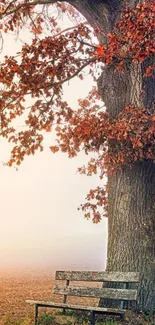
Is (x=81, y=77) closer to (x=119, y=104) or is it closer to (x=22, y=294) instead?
(x=119, y=104)

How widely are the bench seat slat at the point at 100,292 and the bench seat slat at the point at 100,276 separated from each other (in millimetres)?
236

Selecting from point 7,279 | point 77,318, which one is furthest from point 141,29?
point 7,279

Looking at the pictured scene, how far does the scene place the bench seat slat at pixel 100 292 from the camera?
29.5ft

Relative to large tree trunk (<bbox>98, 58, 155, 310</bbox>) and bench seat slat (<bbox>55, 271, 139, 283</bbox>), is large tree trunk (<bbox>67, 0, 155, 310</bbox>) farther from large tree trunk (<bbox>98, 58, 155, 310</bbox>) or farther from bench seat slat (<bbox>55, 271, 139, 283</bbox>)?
bench seat slat (<bbox>55, 271, 139, 283</bbox>)

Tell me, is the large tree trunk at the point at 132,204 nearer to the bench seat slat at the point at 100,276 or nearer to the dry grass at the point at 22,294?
the bench seat slat at the point at 100,276

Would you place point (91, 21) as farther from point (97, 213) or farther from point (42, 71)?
point (97, 213)

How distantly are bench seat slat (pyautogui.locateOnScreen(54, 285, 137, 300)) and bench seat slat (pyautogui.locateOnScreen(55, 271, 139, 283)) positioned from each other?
24 cm

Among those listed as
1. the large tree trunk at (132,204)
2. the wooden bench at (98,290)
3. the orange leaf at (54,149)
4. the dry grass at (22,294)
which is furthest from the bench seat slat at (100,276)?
the orange leaf at (54,149)

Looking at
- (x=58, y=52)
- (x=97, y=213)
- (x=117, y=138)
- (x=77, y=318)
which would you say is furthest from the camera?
(x=97, y=213)

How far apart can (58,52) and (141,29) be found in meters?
2.05

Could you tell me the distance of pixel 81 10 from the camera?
1271cm

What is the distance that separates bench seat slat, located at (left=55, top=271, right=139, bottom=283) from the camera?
9195 millimetres

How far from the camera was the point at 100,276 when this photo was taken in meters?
9.63

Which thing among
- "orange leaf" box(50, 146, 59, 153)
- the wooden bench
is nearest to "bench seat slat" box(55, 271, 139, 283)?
the wooden bench
